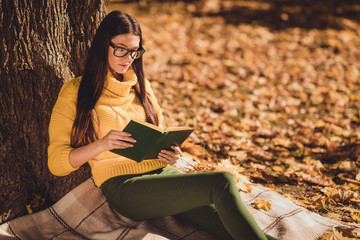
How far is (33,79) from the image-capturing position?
2.49m

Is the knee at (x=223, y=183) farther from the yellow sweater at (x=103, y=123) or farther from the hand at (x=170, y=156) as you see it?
the yellow sweater at (x=103, y=123)

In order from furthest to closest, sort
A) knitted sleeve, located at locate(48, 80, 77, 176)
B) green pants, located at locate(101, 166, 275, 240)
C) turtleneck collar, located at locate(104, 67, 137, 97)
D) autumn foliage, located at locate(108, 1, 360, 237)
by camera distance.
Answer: autumn foliage, located at locate(108, 1, 360, 237) < turtleneck collar, located at locate(104, 67, 137, 97) < knitted sleeve, located at locate(48, 80, 77, 176) < green pants, located at locate(101, 166, 275, 240)

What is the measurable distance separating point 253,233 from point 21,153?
171cm

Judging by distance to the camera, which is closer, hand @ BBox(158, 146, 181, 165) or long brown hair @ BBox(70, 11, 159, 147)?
long brown hair @ BBox(70, 11, 159, 147)

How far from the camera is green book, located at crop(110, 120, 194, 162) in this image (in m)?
1.96

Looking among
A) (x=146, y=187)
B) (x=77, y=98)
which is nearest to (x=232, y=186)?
(x=146, y=187)

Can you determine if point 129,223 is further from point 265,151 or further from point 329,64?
point 329,64

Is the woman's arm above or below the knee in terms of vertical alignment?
above

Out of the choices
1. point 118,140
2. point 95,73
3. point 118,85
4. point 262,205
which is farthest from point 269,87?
point 118,140

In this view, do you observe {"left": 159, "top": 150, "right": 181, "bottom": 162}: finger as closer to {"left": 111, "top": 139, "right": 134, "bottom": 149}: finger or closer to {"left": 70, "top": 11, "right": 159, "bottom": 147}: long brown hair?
{"left": 111, "top": 139, "right": 134, "bottom": 149}: finger

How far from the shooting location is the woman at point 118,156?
6.63 feet

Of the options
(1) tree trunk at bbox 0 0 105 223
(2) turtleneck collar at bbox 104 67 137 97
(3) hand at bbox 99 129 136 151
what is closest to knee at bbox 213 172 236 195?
(3) hand at bbox 99 129 136 151

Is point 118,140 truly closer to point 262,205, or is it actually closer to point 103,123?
point 103,123

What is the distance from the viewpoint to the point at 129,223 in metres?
2.47
